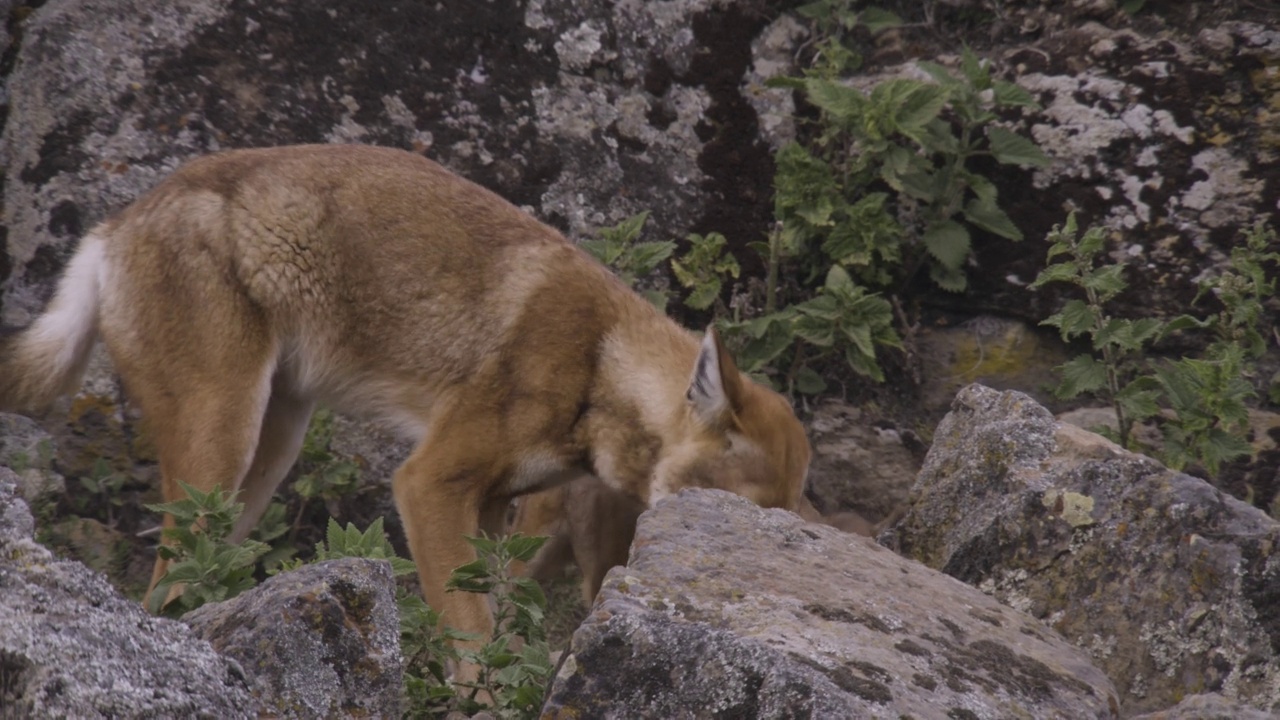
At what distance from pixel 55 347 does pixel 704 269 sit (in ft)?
A: 10.3

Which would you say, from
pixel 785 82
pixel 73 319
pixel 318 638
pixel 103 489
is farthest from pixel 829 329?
pixel 318 638

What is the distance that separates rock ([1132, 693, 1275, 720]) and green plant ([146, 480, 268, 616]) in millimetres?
2415

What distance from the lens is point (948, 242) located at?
6.81 metres

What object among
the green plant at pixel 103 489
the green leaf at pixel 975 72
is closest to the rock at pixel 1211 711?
the green leaf at pixel 975 72

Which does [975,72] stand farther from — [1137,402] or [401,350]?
[401,350]

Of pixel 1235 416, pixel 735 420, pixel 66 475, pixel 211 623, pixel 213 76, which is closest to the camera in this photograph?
pixel 211 623

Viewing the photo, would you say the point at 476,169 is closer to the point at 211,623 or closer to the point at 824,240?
the point at 824,240

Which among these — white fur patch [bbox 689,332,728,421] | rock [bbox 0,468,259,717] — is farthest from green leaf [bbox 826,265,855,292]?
rock [bbox 0,468,259,717]

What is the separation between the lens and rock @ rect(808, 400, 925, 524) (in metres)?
6.73

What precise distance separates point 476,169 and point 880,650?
14.7ft

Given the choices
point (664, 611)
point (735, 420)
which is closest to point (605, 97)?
point (735, 420)

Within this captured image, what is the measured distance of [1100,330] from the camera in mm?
5953

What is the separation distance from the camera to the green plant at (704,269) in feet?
22.3

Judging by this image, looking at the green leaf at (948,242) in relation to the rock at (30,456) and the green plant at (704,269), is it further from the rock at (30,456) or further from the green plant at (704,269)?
the rock at (30,456)
